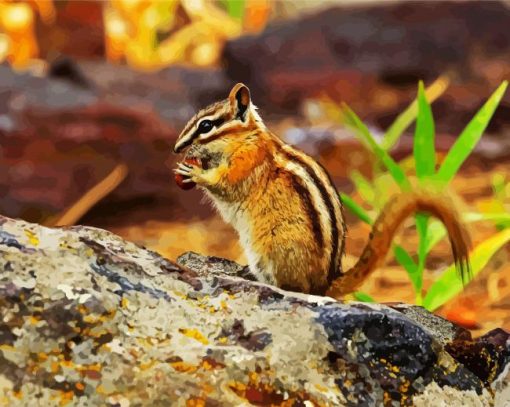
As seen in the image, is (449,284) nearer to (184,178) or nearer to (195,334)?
(184,178)

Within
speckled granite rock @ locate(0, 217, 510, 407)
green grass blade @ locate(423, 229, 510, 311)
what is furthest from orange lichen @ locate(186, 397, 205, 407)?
green grass blade @ locate(423, 229, 510, 311)

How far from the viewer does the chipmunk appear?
2355 millimetres

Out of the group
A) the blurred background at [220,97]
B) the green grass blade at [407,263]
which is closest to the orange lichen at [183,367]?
the green grass blade at [407,263]

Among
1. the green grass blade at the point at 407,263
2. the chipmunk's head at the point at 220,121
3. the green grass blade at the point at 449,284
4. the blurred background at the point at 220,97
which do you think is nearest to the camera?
the chipmunk's head at the point at 220,121

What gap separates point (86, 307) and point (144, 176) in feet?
13.9

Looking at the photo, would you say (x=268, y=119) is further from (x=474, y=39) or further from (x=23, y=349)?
(x=23, y=349)

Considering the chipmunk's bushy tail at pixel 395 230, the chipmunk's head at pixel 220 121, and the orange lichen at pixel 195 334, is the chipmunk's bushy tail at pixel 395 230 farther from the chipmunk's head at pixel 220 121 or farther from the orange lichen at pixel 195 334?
the orange lichen at pixel 195 334

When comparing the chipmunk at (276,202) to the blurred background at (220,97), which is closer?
the chipmunk at (276,202)

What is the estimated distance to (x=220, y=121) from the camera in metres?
2.41

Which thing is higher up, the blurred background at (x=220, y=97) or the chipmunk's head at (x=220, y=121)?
the blurred background at (x=220, y=97)

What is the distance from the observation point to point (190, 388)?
1833mm

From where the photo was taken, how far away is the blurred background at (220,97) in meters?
5.61

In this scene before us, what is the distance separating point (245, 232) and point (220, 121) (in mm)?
274

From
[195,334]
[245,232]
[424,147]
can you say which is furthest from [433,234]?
[195,334]
